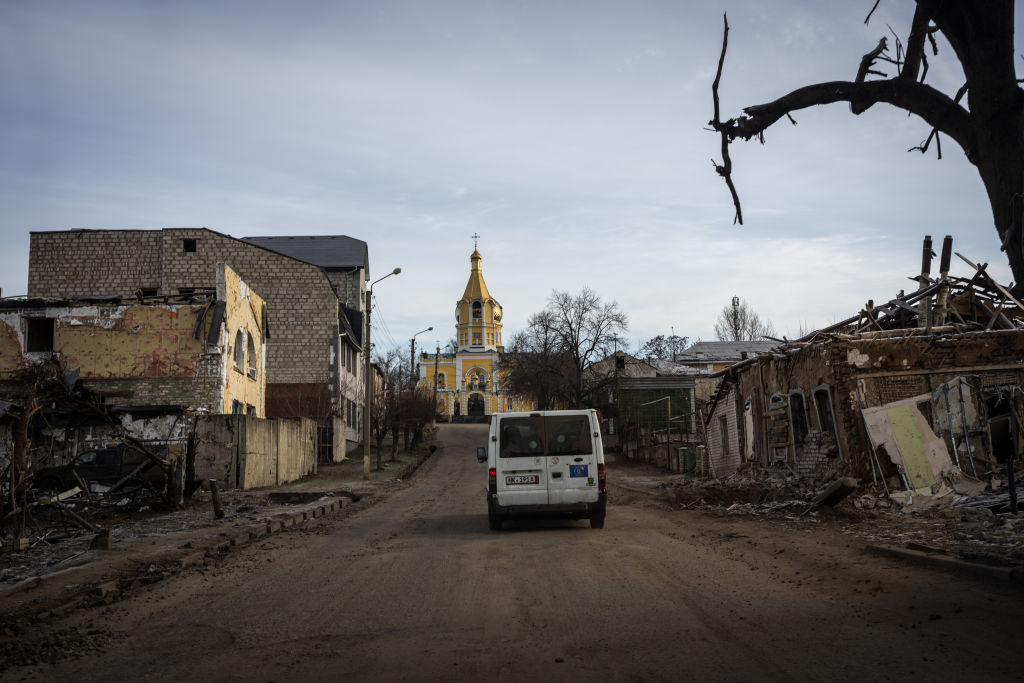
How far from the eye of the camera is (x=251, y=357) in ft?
107

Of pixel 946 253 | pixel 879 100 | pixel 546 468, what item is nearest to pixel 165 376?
pixel 546 468

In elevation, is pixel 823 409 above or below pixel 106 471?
above

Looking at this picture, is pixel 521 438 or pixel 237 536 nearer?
pixel 237 536

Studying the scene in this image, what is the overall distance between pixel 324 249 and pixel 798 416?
143ft

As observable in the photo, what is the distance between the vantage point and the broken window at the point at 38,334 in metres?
27.6

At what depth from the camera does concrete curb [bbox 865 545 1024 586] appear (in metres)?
7.01

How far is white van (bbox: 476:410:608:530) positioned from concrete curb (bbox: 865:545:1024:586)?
5.08 m

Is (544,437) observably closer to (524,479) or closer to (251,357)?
(524,479)

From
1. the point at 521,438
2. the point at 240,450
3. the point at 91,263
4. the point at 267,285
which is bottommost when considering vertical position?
the point at 240,450

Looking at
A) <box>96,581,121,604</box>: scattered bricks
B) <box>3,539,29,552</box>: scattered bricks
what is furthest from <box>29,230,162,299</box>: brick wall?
<box>96,581,121,604</box>: scattered bricks

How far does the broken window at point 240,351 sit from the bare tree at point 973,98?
91.6 ft

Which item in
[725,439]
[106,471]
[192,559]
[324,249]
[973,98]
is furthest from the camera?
[324,249]

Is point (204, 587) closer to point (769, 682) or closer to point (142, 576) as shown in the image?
point (142, 576)

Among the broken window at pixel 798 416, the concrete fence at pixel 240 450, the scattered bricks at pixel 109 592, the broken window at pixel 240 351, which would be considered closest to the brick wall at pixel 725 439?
the broken window at pixel 798 416
